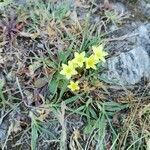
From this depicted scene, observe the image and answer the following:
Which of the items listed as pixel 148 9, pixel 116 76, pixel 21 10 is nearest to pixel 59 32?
pixel 21 10

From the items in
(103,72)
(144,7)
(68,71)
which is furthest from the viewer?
(144,7)

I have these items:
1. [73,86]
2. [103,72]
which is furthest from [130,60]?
[73,86]

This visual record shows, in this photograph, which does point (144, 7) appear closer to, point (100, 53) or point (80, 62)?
point (100, 53)

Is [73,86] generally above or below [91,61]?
below

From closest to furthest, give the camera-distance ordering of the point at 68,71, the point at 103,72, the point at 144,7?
1. the point at 68,71
2. the point at 103,72
3. the point at 144,7

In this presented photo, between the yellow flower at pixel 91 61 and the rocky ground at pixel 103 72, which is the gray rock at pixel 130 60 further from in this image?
the yellow flower at pixel 91 61

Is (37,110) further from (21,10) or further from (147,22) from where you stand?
(147,22)
